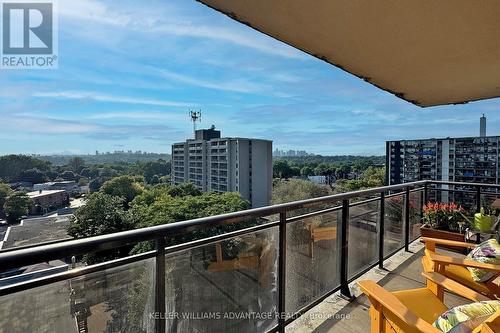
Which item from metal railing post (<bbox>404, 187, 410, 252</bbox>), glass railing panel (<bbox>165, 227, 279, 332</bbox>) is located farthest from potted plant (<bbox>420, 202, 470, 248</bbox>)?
glass railing panel (<bbox>165, 227, 279, 332</bbox>)

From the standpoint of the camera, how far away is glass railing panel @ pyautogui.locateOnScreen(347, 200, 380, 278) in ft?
9.61

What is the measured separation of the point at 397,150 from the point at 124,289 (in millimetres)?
38604

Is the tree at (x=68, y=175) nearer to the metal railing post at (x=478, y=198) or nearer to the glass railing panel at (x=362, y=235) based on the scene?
the glass railing panel at (x=362, y=235)

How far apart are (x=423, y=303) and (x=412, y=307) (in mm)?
122

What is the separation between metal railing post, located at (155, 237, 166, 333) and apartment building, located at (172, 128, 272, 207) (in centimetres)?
4191

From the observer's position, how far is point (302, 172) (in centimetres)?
5622

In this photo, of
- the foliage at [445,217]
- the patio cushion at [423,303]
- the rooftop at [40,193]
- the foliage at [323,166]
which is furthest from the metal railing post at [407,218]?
the foliage at [323,166]

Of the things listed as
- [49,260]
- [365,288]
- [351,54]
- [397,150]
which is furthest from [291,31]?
[397,150]

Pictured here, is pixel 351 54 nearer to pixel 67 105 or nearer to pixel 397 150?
pixel 397 150

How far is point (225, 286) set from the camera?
179cm

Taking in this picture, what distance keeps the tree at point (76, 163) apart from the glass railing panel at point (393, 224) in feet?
170

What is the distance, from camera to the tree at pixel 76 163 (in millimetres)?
46847

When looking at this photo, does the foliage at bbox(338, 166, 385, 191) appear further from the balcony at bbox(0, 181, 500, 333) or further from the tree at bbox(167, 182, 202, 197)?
the balcony at bbox(0, 181, 500, 333)

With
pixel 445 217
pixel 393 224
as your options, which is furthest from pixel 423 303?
pixel 445 217
